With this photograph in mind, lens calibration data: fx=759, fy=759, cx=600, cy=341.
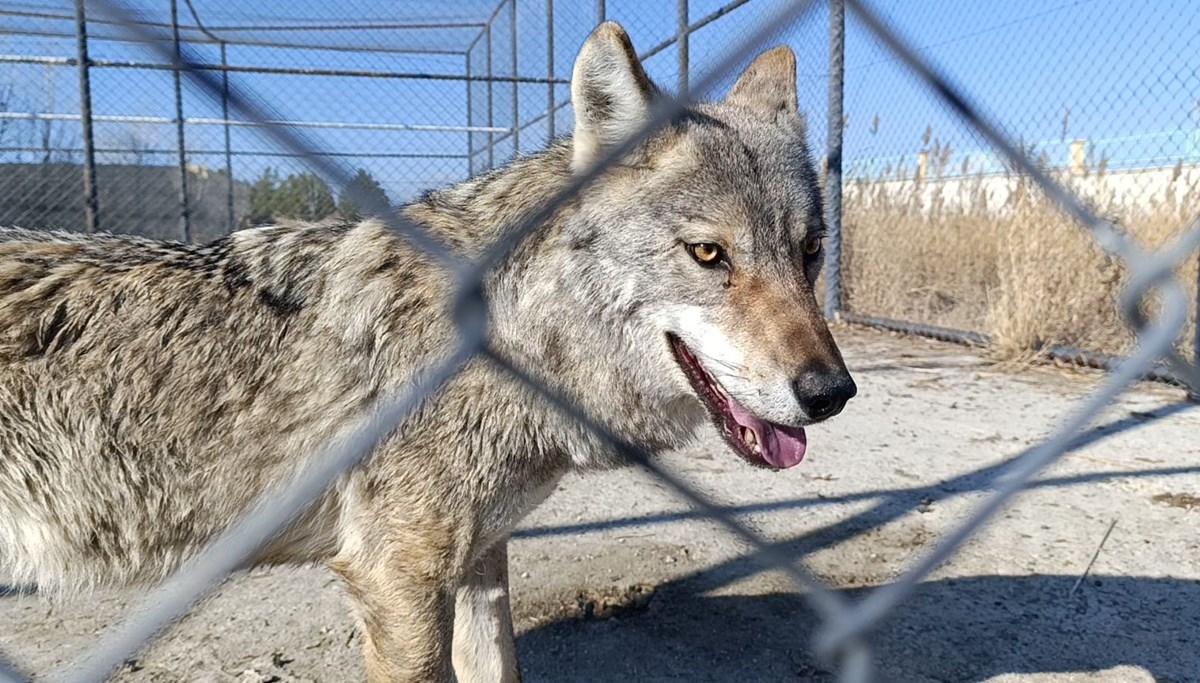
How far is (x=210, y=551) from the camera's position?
6.32 feet

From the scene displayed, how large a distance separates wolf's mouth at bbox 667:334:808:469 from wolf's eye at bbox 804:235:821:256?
1.50 feet

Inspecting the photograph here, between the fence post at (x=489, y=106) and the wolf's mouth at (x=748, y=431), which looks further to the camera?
the fence post at (x=489, y=106)

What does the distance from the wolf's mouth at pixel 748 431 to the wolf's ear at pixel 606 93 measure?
0.59m

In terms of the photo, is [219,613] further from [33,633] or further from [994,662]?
[994,662]

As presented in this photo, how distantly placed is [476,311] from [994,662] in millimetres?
2264

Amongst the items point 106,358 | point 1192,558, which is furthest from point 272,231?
point 1192,558

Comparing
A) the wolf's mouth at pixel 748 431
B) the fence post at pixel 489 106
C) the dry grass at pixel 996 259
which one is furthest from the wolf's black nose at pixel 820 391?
the fence post at pixel 489 106

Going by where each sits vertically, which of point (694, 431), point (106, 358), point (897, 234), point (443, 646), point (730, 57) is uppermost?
point (897, 234)

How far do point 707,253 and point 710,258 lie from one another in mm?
15

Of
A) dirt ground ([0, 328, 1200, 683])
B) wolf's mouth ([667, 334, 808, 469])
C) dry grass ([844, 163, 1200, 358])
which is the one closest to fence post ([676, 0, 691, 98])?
dry grass ([844, 163, 1200, 358])

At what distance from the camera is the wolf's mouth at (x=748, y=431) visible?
6.17 ft

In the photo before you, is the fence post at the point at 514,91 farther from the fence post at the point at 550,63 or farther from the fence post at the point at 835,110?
the fence post at the point at 835,110

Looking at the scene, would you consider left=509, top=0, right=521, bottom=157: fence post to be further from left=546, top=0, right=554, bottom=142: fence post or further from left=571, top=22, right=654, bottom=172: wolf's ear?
left=571, top=22, right=654, bottom=172: wolf's ear

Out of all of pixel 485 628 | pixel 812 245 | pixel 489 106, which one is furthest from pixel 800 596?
pixel 489 106
